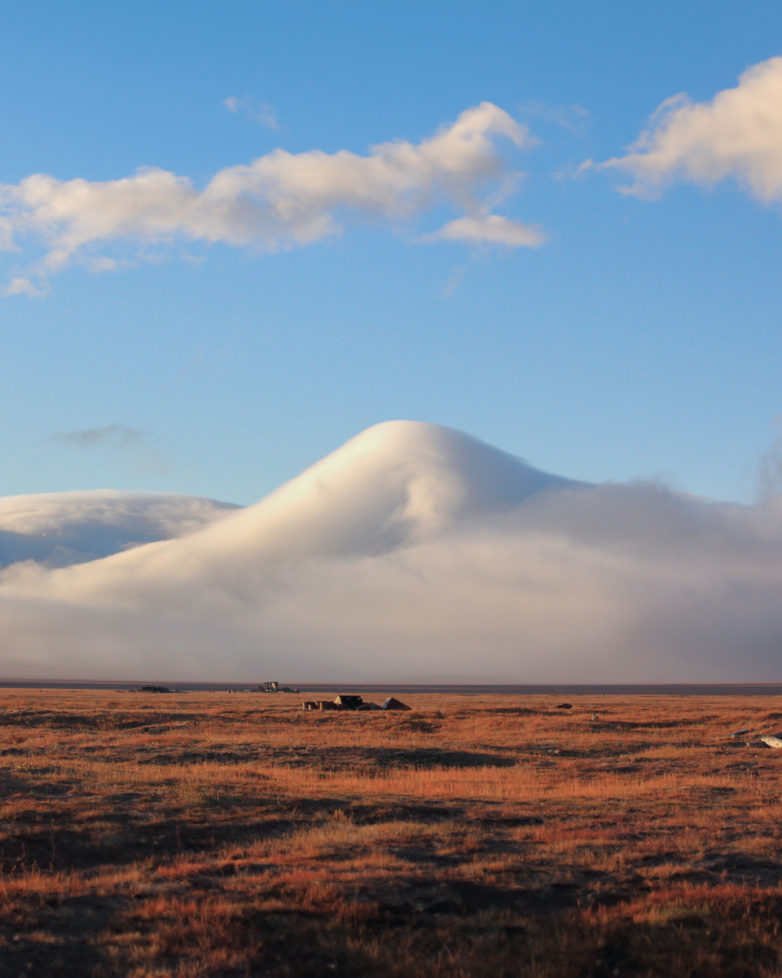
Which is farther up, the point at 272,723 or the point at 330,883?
the point at 330,883

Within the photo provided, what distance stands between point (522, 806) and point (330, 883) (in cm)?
1065

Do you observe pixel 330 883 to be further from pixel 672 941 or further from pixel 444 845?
pixel 672 941

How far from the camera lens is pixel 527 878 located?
14.9m

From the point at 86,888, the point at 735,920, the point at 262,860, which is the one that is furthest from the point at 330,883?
the point at 735,920

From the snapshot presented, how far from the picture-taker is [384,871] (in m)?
15.1

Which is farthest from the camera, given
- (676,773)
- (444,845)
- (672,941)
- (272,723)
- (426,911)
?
(272,723)

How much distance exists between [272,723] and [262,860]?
43542 millimetres

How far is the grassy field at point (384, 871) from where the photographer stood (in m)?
11.6

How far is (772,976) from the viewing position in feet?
36.7

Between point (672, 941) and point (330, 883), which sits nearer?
point (672, 941)

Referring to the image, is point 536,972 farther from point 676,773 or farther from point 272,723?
point 272,723

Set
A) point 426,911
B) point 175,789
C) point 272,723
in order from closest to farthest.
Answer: point 426,911
point 175,789
point 272,723

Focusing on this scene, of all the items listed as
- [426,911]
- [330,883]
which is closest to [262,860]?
[330,883]

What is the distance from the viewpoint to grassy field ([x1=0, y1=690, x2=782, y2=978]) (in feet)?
37.9
